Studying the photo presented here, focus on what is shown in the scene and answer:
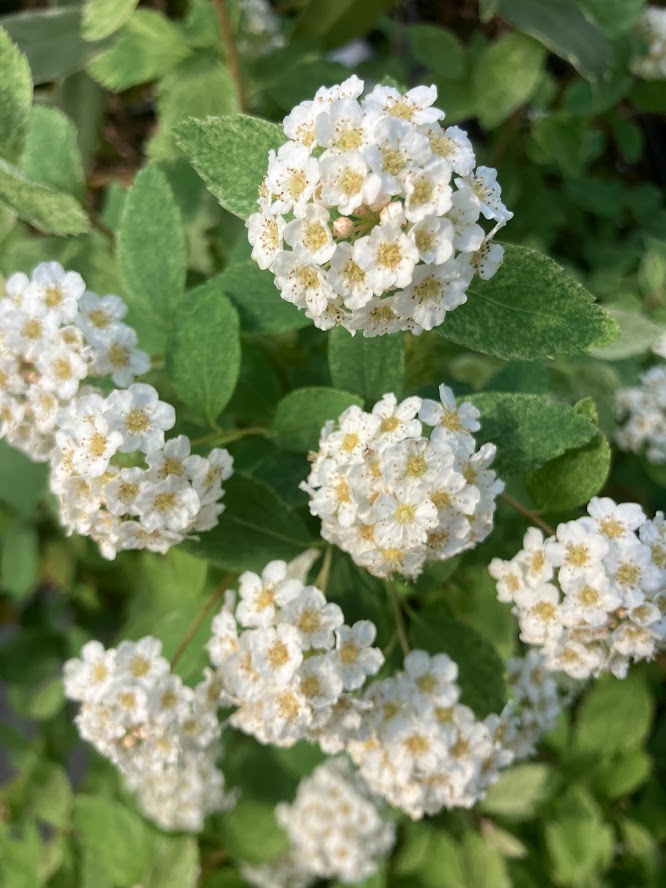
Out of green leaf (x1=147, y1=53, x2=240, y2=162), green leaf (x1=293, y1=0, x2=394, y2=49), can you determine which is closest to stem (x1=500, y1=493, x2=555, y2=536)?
green leaf (x1=147, y1=53, x2=240, y2=162)

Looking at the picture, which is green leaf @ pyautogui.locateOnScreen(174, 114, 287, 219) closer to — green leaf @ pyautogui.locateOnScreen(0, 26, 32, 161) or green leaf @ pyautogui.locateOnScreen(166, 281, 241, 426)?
green leaf @ pyautogui.locateOnScreen(166, 281, 241, 426)

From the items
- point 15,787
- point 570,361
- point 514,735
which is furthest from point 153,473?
point 15,787

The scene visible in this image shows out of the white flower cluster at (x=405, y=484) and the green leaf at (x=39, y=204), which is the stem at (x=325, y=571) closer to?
the white flower cluster at (x=405, y=484)

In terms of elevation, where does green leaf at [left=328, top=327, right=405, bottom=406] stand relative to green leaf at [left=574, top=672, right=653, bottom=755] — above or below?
above

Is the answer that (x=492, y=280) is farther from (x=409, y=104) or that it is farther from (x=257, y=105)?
(x=257, y=105)

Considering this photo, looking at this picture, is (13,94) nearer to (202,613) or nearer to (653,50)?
(202,613)

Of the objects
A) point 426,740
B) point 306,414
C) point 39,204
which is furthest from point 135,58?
point 426,740
